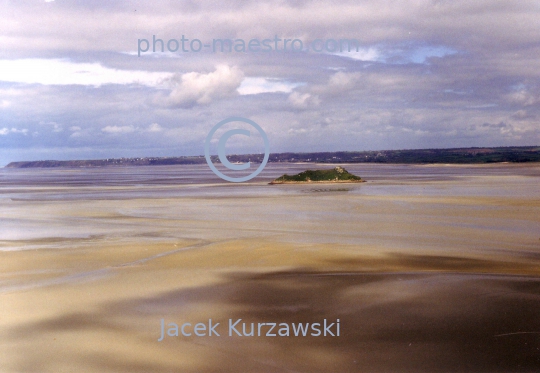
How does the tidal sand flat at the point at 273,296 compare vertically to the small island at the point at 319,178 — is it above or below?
below

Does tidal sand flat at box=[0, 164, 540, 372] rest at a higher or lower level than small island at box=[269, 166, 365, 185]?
lower

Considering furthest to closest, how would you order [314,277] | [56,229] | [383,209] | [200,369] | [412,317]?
[383,209] < [56,229] < [314,277] < [412,317] < [200,369]

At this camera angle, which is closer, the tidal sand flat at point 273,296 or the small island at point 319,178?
the tidal sand flat at point 273,296

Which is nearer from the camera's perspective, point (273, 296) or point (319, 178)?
point (273, 296)

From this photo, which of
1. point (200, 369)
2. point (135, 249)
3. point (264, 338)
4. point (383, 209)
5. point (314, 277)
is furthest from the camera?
point (383, 209)

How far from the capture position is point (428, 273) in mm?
11719

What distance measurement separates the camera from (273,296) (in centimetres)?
1002

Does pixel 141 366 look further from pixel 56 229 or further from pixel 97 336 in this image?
pixel 56 229

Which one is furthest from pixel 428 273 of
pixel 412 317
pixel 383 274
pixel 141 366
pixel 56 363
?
pixel 56 363

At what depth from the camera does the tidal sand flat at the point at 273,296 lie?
7.32 meters

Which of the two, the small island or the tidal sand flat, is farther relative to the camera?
the small island

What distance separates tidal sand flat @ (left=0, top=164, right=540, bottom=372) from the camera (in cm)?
732

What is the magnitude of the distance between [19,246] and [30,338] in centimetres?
862

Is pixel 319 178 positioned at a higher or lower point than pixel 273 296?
higher
